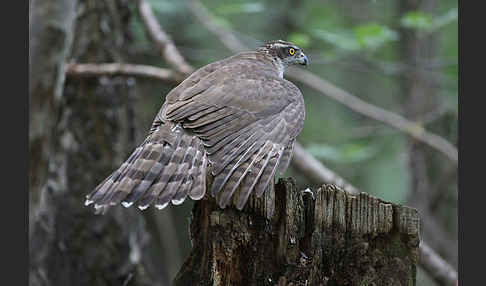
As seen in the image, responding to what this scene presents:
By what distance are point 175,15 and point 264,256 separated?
20.3 ft

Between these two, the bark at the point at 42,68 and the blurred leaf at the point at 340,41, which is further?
the blurred leaf at the point at 340,41

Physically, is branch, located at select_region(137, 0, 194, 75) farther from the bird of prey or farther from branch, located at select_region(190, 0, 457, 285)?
the bird of prey

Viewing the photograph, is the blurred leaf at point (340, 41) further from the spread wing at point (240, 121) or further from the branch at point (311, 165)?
the spread wing at point (240, 121)

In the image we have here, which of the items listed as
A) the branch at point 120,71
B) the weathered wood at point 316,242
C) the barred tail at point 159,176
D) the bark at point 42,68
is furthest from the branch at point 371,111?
the weathered wood at point 316,242

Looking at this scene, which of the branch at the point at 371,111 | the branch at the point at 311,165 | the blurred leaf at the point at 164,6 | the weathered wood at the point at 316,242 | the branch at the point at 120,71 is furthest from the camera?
the blurred leaf at the point at 164,6

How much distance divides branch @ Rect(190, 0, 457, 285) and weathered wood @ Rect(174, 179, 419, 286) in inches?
98.6

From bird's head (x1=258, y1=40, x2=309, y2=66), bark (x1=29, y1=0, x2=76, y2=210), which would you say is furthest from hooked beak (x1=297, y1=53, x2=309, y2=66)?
bark (x1=29, y1=0, x2=76, y2=210)

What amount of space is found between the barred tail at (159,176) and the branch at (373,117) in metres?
2.57

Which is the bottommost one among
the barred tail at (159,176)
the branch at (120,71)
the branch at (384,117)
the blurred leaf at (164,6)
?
the barred tail at (159,176)

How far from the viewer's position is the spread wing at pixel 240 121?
4.10 meters

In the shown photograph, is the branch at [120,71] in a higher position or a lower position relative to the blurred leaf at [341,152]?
higher

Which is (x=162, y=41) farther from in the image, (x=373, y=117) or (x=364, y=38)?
(x=373, y=117)

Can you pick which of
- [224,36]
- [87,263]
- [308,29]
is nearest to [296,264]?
[87,263]

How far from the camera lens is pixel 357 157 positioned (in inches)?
304
